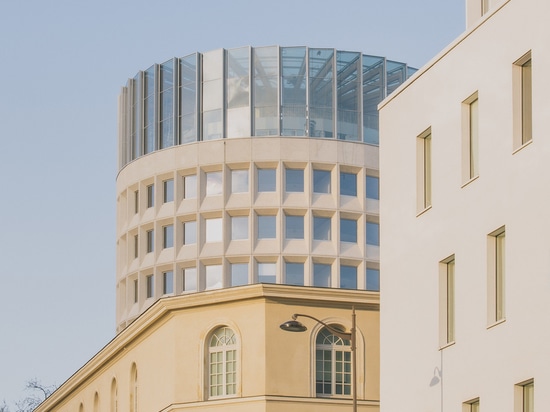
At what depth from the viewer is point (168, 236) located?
101 m

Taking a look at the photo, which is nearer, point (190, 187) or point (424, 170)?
point (424, 170)

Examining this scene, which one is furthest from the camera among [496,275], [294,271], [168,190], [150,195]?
[150,195]

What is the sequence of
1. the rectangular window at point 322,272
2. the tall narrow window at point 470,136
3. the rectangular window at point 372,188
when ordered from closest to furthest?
the tall narrow window at point 470,136 < the rectangular window at point 322,272 < the rectangular window at point 372,188

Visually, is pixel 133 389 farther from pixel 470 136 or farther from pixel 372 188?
pixel 372 188

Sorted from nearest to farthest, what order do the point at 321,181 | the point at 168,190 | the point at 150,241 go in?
the point at 321,181 → the point at 168,190 → the point at 150,241

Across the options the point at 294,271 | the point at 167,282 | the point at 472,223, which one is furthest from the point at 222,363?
the point at 167,282

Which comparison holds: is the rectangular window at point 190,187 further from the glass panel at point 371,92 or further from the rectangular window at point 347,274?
the glass panel at point 371,92

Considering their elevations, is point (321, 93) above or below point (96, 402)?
above

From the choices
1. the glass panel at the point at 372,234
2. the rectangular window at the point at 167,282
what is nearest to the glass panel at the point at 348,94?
the glass panel at the point at 372,234

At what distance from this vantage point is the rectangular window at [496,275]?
33.1 m

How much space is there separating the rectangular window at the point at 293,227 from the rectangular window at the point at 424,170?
60.1 m

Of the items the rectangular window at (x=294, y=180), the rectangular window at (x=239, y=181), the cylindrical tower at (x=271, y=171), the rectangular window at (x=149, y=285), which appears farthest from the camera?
the rectangular window at (x=149, y=285)

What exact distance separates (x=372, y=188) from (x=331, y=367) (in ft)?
152

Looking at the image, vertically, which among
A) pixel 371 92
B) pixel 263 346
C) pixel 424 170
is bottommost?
pixel 263 346
